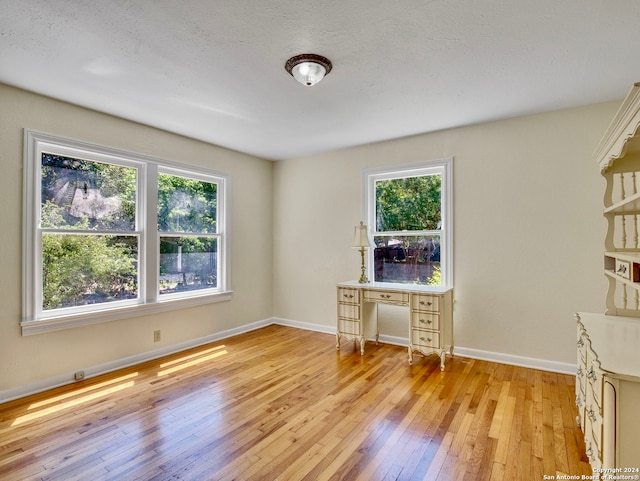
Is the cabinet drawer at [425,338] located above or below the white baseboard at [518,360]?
above

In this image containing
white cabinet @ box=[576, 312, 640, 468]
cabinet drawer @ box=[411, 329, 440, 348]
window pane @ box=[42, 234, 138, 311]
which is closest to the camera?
white cabinet @ box=[576, 312, 640, 468]

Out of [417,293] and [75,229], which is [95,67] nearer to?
[75,229]

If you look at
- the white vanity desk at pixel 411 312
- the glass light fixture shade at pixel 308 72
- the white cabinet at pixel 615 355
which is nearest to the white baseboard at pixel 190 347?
the white vanity desk at pixel 411 312

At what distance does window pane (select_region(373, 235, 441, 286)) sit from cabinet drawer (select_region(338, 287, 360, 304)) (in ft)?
1.90

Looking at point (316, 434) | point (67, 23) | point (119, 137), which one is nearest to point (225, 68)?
point (67, 23)

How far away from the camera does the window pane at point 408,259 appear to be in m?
3.99

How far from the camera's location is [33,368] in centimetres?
283

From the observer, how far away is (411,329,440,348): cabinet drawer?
3.40 m

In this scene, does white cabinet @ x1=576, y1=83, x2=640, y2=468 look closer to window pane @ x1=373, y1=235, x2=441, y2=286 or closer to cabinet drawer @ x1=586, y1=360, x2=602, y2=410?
cabinet drawer @ x1=586, y1=360, x2=602, y2=410

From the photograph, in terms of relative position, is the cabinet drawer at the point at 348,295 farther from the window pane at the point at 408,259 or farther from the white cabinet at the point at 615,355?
the white cabinet at the point at 615,355

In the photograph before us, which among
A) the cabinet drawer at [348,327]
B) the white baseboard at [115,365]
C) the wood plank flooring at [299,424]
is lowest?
the wood plank flooring at [299,424]

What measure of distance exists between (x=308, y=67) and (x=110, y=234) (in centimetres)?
260

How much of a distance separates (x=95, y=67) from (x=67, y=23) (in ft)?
1.68

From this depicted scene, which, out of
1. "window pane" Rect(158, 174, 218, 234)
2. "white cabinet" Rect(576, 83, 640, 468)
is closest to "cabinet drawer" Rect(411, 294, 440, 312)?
"white cabinet" Rect(576, 83, 640, 468)
